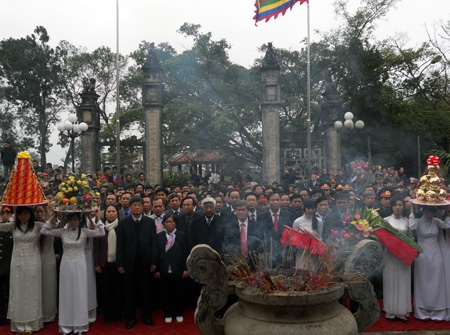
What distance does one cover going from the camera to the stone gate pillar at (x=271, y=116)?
14.9m

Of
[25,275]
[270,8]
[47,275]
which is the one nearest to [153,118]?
[270,8]

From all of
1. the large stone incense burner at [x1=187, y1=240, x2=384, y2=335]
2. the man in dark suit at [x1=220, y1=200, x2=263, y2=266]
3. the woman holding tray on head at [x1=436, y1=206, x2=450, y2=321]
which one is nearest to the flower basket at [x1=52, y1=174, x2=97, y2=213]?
the man in dark suit at [x1=220, y1=200, x2=263, y2=266]

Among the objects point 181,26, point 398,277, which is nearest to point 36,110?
point 181,26

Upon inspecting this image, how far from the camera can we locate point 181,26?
18.1m

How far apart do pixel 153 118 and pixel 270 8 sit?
5007mm

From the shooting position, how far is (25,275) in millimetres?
A: 5441

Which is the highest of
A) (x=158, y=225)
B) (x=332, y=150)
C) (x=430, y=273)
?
(x=332, y=150)

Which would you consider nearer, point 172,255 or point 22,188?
point 22,188

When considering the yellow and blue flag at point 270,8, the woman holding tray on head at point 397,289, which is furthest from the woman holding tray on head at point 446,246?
the yellow and blue flag at point 270,8

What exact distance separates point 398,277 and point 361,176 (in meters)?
5.46

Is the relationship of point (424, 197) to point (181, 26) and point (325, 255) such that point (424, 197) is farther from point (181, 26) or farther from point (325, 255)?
point (181, 26)

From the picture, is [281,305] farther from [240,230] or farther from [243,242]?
[240,230]

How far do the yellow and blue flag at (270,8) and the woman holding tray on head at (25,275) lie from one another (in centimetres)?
1026

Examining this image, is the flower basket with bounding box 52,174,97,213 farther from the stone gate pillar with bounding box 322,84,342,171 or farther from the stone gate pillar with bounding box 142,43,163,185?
the stone gate pillar with bounding box 322,84,342,171
